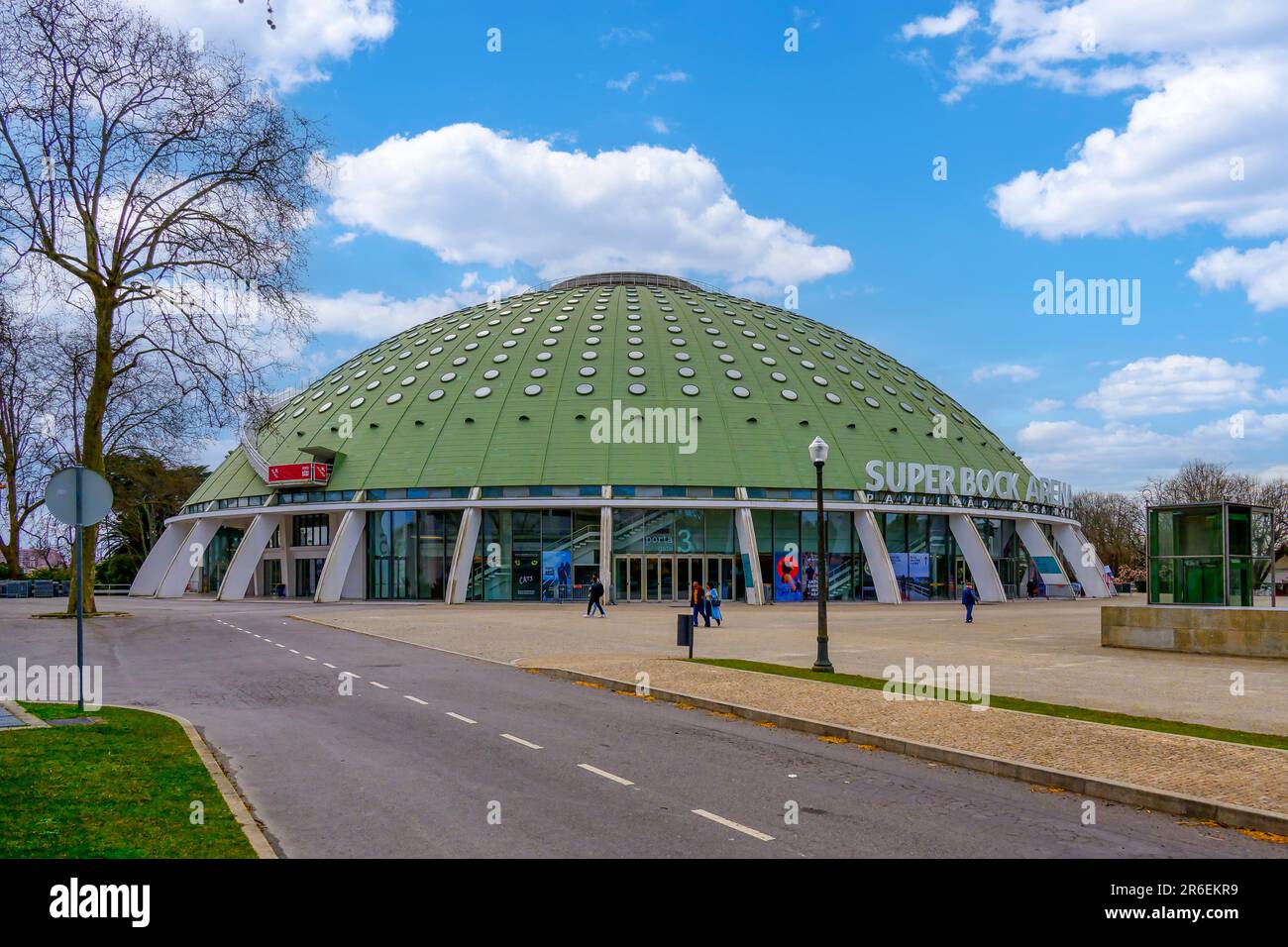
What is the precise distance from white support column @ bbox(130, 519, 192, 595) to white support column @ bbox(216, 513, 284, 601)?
934cm

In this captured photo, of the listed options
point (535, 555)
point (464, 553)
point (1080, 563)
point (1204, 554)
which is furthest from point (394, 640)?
A: point (1080, 563)

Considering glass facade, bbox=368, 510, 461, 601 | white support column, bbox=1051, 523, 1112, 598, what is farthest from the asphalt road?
white support column, bbox=1051, 523, 1112, 598

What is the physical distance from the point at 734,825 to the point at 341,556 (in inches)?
1856

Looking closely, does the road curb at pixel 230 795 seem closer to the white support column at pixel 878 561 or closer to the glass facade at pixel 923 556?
the white support column at pixel 878 561

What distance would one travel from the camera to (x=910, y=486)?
55.4 metres

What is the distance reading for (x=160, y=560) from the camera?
63000mm

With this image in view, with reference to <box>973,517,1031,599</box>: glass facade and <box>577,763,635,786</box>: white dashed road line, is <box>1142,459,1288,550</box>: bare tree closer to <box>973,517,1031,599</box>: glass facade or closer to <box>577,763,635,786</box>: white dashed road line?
<box>973,517,1031,599</box>: glass facade

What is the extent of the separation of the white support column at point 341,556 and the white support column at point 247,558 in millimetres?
5497

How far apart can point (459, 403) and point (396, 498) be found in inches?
282

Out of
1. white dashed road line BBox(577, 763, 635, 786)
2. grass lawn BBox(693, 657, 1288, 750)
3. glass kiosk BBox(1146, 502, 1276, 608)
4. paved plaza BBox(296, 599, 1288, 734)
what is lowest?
paved plaza BBox(296, 599, 1288, 734)

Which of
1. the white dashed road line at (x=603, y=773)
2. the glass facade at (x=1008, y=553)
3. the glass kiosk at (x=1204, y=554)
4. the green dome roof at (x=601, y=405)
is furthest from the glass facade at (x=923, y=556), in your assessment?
the white dashed road line at (x=603, y=773)

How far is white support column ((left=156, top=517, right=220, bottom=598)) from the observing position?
2367 inches
